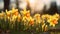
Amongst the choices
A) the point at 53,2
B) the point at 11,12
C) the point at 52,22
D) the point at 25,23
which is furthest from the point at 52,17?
the point at 11,12

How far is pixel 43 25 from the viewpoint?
1657 mm

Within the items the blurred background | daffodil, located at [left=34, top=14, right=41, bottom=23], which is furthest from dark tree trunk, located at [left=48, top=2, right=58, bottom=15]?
daffodil, located at [left=34, top=14, right=41, bottom=23]

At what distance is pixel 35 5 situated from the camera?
1676mm

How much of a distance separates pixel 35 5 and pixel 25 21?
0.19 metres

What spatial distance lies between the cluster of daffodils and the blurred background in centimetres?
5

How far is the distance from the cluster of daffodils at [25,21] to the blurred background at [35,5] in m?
0.05

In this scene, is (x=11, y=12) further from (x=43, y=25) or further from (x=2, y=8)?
(x=43, y=25)

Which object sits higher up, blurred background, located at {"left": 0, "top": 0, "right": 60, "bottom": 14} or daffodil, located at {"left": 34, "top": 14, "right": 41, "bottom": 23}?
blurred background, located at {"left": 0, "top": 0, "right": 60, "bottom": 14}

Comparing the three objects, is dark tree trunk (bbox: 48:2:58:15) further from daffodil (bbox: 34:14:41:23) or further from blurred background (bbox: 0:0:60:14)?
daffodil (bbox: 34:14:41:23)

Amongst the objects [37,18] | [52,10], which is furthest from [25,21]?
[52,10]

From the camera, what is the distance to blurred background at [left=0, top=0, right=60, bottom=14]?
64.6 inches

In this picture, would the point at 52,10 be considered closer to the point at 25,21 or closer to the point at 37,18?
the point at 37,18

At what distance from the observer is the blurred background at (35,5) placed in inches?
64.6

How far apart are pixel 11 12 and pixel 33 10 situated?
23 centimetres
